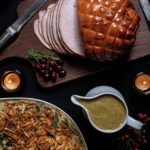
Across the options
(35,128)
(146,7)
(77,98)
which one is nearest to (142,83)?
(146,7)

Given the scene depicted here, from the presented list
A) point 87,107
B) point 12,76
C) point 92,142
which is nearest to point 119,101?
point 87,107

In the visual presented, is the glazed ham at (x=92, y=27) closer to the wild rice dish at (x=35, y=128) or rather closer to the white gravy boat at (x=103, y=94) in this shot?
the white gravy boat at (x=103, y=94)

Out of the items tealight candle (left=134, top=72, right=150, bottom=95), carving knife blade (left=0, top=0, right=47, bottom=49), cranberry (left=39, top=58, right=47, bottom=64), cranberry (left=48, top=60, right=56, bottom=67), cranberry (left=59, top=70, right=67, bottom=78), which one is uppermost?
carving knife blade (left=0, top=0, right=47, bottom=49)

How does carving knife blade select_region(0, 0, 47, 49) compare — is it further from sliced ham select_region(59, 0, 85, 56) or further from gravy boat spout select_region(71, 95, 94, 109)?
gravy boat spout select_region(71, 95, 94, 109)

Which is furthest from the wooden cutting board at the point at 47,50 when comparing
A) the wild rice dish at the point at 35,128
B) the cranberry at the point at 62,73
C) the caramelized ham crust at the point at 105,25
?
the wild rice dish at the point at 35,128

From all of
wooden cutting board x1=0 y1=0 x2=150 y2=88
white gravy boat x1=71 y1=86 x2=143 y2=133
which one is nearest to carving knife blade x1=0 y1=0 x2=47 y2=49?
wooden cutting board x1=0 y1=0 x2=150 y2=88

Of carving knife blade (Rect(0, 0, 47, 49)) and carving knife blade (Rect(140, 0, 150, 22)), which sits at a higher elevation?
carving knife blade (Rect(0, 0, 47, 49))
